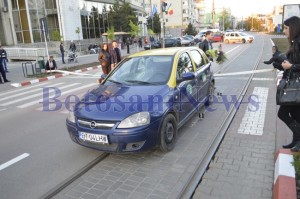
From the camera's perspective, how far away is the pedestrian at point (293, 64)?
3689 mm

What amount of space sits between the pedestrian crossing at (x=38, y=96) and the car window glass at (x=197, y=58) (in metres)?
3.90

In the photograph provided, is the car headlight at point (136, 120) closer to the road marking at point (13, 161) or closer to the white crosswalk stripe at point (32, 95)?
the road marking at point (13, 161)

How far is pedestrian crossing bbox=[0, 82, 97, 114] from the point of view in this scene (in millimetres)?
8909

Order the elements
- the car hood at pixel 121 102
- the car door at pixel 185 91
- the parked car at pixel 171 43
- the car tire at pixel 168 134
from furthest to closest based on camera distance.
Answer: the parked car at pixel 171 43 < the car door at pixel 185 91 < the car tire at pixel 168 134 < the car hood at pixel 121 102

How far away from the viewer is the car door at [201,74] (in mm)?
6035

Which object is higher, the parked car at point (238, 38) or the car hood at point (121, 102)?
the parked car at point (238, 38)

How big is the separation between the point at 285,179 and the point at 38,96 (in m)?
9.28

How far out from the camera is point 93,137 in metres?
4.11

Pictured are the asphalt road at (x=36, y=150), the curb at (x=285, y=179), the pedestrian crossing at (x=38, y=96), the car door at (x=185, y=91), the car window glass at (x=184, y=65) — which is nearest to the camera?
the curb at (x=285, y=179)

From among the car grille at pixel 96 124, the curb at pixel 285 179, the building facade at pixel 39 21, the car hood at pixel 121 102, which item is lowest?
the curb at pixel 285 179

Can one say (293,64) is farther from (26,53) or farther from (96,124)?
(26,53)

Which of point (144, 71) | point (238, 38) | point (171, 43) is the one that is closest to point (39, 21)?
point (171, 43)

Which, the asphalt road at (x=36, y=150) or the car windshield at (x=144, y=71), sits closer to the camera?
the asphalt road at (x=36, y=150)

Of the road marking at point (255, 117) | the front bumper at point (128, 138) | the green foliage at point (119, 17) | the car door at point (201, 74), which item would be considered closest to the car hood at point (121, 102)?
the front bumper at point (128, 138)
